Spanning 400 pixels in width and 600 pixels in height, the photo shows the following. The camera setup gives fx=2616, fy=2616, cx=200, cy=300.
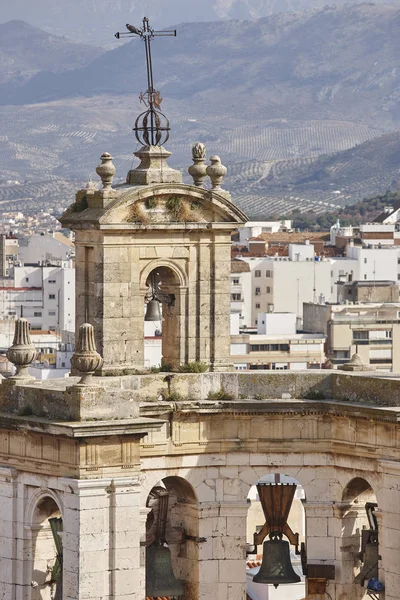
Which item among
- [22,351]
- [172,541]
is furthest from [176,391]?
[22,351]

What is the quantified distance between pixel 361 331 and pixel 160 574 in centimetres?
12001

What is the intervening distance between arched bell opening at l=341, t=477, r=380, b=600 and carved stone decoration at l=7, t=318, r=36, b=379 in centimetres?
497

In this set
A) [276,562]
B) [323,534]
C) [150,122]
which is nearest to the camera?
[323,534]

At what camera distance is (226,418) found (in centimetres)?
3641

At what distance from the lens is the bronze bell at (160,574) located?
36.5m

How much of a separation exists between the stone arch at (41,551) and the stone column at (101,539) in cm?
111

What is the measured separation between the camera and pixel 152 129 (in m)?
37.7

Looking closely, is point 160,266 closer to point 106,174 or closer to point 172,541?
point 106,174

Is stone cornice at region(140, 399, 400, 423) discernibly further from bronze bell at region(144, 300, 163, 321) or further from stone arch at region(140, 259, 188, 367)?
bronze bell at region(144, 300, 163, 321)

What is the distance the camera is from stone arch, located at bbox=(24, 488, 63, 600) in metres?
34.8

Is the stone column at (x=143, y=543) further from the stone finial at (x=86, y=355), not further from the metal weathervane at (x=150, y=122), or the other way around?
the metal weathervane at (x=150, y=122)

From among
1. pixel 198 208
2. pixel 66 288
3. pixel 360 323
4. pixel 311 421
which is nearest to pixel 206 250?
pixel 198 208

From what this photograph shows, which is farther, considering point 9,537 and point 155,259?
point 155,259

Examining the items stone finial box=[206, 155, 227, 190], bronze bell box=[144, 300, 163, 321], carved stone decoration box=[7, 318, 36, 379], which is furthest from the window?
carved stone decoration box=[7, 318, 36, 379]
